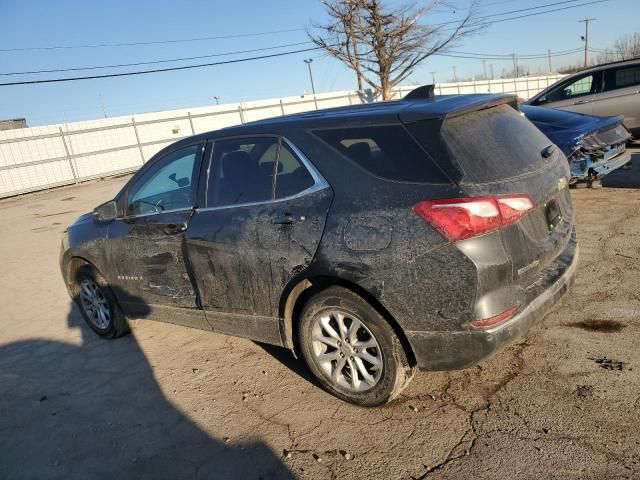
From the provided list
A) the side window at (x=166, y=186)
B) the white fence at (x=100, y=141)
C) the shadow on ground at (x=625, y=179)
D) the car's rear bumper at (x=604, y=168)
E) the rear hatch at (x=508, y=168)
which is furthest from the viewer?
the white fence at (x=100, y=141)

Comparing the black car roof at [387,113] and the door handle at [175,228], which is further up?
the black car roof at [387,113]

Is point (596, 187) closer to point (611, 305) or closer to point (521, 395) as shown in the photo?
point (611, 305)

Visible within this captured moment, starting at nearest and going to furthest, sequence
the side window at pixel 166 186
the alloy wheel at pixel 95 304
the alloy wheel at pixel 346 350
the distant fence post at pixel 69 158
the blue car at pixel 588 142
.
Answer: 1. the alloy wheel at pixel 346 350
2. the side window at pixel 166 186
3. the alloy wheel at pixel 95 304
4. the blue car at pixel 588 142
5. the distant fence post at pixel 69 158

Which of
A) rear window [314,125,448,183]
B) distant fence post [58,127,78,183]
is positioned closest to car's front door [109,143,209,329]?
rear window [314,125,448,183]

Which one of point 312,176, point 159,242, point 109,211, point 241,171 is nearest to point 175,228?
point 159,242

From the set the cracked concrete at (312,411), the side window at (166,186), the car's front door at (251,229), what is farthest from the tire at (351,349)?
the side window at (166,186)

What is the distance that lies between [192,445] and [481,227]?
6.88 feet

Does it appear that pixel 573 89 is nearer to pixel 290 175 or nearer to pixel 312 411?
pixel 290 175

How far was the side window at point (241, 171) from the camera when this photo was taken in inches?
126

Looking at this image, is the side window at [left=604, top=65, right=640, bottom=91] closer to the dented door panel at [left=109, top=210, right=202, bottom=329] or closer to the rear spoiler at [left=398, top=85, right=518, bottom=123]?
the rear spoiler at [left=398, top=85, right=518, bottom=123]

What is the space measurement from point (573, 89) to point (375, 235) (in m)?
9.19

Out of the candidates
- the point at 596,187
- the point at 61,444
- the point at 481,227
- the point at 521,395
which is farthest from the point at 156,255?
the point at 596,187

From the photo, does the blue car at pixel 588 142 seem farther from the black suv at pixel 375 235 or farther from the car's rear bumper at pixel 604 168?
the black suv at pixel 375 235

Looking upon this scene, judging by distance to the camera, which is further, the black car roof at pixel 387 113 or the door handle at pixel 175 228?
the door handle at pixel 175 228
